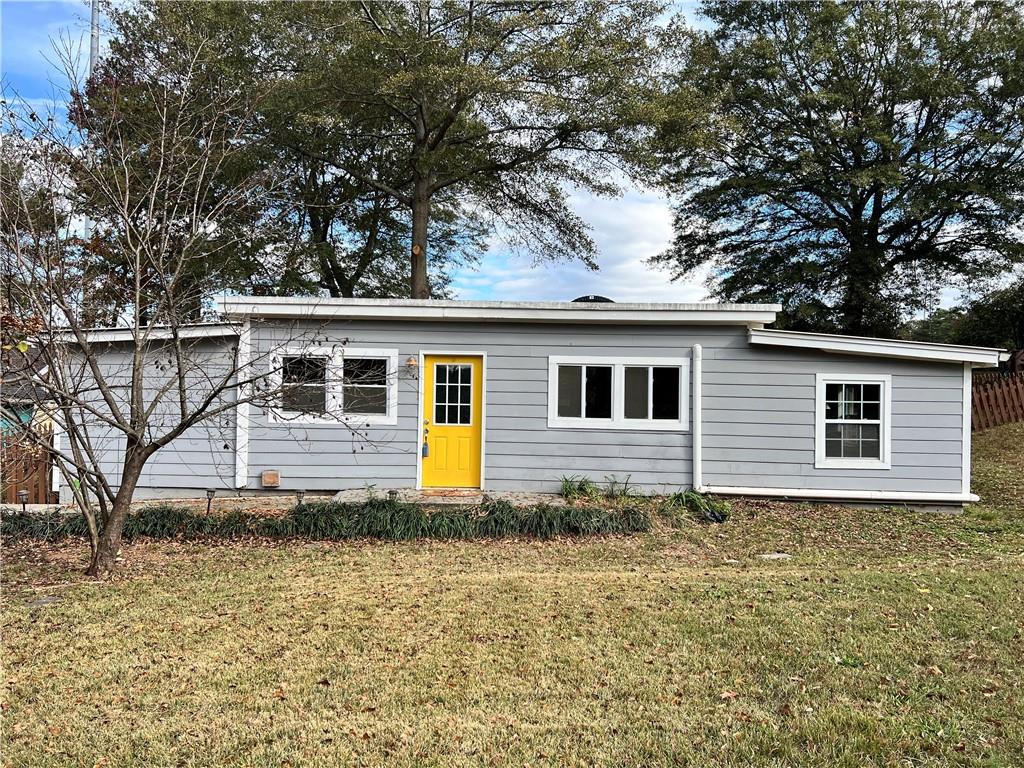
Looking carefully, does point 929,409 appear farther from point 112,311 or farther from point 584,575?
point 112,311

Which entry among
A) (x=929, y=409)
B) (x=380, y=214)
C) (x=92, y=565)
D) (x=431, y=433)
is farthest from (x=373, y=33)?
(x=929, y=409)

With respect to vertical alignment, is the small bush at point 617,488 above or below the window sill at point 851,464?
below

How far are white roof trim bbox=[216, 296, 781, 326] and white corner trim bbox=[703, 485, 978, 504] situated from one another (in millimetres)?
2303

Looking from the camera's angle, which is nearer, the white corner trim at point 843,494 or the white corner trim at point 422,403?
the white corner trim at point 843,494

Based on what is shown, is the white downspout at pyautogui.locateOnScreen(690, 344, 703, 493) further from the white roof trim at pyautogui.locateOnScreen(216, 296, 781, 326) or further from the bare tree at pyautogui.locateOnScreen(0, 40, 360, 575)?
the bare tree at pyautogui.locateOnScreen(0, 40, 360, 575)

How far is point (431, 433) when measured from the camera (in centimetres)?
923

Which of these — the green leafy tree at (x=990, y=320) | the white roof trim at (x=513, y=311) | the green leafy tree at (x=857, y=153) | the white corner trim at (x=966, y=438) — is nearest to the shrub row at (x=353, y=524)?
the white roof trim at (x=513, y=311)

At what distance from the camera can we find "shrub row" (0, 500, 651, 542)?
7.06 meters

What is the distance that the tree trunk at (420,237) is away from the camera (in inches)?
608

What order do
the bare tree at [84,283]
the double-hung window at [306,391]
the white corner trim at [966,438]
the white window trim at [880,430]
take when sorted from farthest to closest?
the double-hung window at [306,391], the white window trim at [880,430], the white corner trim at [966,438], the bare tree at [84,283]

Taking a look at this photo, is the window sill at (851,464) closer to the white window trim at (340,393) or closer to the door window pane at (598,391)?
the door window pane at (598,391)

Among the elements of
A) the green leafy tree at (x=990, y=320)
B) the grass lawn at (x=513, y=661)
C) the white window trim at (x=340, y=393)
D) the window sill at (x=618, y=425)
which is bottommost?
the grass lawn at (x=513, y=661)

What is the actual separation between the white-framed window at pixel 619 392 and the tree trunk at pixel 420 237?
277 inches

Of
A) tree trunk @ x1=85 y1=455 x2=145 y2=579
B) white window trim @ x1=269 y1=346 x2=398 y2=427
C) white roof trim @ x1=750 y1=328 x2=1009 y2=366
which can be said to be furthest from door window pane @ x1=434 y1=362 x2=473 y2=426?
tree trunk @ x1=85 y1=455 x2=145 y2=579
